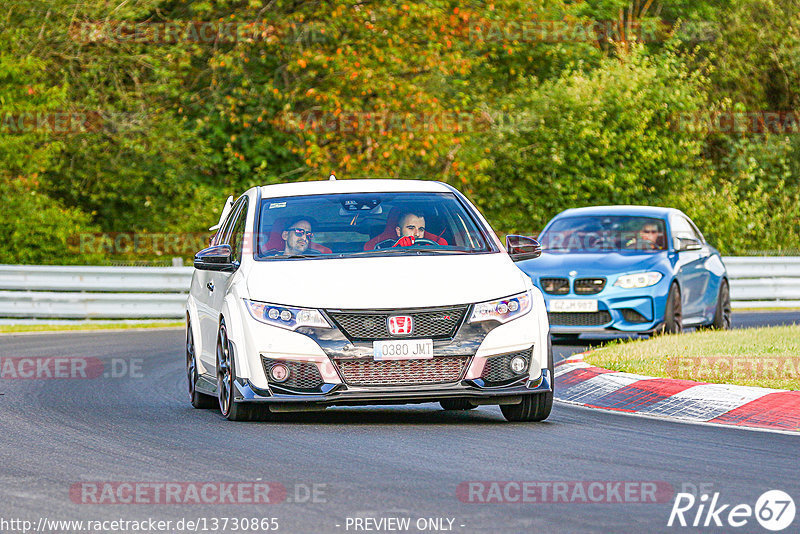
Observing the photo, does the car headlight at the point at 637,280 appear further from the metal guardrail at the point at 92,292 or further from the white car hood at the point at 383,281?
the metal guardrail at the point at 92,292

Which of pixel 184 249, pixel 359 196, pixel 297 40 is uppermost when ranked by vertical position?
pixel 297 40

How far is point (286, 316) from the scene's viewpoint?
9523mm

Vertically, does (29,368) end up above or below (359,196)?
below

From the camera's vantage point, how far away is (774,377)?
11.4 m

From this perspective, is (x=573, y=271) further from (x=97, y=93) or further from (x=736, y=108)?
(x=736, y=108)

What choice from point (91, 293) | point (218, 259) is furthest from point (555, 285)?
point (91, 293)

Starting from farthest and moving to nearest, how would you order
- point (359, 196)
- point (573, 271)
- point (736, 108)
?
point (736, 108) → point (573, 271) → point (359, 196)

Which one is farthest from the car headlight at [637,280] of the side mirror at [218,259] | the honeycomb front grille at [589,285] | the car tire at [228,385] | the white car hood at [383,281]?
the car tire at [228,385]

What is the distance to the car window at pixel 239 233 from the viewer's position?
10753mm

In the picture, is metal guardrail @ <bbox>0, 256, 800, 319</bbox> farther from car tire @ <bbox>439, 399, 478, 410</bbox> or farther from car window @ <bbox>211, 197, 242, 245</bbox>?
car tire @ <bbox>439, 399, 478, 410</bbox>

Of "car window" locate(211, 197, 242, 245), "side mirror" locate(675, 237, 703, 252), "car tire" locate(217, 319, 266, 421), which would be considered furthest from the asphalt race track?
"side mirror" locate(675, 237, 703, 252)

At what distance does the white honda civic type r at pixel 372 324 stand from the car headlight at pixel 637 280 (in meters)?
6.88

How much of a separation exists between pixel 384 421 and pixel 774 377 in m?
3.11

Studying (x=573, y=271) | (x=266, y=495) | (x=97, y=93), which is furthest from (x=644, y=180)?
(x=266, y=495)
